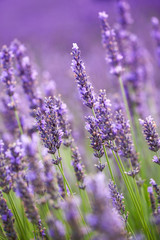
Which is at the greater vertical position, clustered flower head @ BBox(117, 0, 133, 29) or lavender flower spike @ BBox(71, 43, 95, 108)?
clustered flower head @ BBox(117, 0, 133, 29)

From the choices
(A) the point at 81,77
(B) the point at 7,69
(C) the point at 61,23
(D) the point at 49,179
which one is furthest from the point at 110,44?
(C) the point at 61,23

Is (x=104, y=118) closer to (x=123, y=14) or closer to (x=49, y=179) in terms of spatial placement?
(x=49, y=179)

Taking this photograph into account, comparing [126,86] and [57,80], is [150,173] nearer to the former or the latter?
[126,86]

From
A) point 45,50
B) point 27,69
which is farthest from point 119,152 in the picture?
point 45,50

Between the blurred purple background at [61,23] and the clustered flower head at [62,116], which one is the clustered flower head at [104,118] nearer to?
the clustered flower head at [62,116]

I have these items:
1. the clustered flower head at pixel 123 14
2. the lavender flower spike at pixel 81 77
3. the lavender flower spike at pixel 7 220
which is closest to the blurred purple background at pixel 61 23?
the clustered flower head at pixel 123 14

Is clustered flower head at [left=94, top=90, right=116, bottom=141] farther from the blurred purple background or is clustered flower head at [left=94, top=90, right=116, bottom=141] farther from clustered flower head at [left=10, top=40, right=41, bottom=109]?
the blurred purple background

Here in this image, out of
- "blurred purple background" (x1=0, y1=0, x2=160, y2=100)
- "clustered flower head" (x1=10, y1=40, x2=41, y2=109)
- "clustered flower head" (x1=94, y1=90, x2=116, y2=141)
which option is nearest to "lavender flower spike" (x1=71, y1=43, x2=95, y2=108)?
"clustered flower head" (x1=94, y1=90, x2=116, y2=141)
